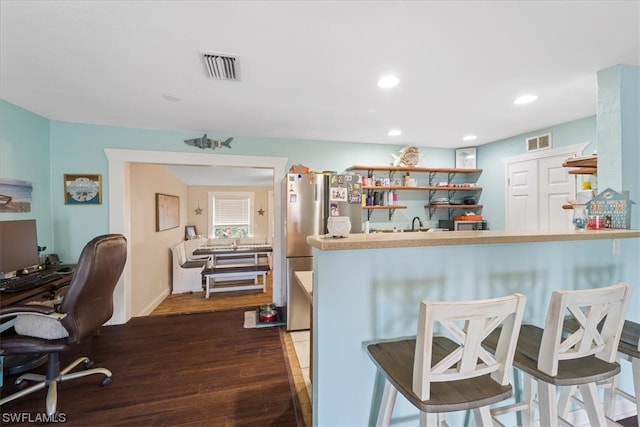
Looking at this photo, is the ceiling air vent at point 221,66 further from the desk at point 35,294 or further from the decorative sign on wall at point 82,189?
the decorative sign on wall at point 82,189

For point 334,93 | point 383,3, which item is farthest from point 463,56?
point 334,93

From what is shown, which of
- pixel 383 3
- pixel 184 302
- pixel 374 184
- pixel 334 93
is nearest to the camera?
pixel 383 3

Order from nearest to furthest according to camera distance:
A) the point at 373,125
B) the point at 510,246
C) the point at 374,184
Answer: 1. the point at 510,246
2. the point at 373,125
3. the point at 374,184

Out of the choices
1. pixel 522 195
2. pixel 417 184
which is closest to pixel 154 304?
pixel 417 184

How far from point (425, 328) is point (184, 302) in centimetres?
488

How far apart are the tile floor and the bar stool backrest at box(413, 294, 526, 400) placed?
1.40 metres

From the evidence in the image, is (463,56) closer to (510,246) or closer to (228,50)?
(510,246)

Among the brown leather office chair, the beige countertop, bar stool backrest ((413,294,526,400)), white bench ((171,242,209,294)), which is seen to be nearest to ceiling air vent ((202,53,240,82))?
the beige countertop

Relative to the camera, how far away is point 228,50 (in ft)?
5.33

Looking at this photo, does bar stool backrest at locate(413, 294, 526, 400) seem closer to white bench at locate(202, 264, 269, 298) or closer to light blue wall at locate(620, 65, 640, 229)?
light blue wall at locate(620, 65, 640, 229)

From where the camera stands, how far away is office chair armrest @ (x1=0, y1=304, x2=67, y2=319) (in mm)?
1659

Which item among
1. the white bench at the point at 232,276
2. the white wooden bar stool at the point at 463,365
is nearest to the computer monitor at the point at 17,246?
the white bench at the point at 232,276

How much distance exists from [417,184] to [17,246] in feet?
14.8

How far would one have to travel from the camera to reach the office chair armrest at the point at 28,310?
1.66m
